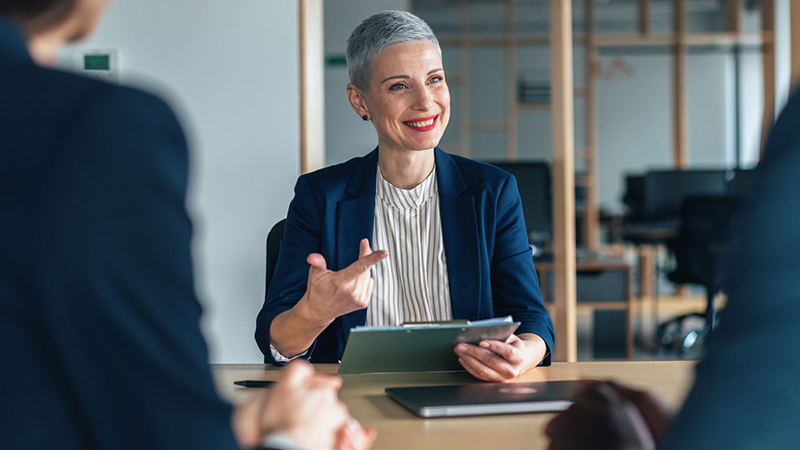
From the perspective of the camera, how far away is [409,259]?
184 cm

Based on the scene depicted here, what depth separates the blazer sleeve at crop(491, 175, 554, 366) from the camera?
1691 mm

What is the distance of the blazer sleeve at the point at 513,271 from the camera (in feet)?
5.55

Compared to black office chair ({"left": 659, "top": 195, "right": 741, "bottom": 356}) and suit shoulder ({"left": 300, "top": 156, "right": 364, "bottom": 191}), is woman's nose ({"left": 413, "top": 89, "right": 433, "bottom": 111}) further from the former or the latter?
black office chair ({"left": 659, "top": 195, "right": 741, "bottom": 356})

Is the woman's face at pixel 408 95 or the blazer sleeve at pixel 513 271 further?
the woman's face at pixel 408 95

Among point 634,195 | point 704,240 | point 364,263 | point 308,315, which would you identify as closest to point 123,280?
point 364,263

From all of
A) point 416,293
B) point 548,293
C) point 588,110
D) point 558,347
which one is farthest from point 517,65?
point 416,293

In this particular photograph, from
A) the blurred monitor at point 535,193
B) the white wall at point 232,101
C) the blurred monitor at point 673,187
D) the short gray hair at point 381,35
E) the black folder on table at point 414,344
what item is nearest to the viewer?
the black folder on table at point 414,344

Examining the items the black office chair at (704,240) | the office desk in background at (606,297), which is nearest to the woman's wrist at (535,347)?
the office desk in background at (606,297)

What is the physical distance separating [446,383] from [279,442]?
0.68 m

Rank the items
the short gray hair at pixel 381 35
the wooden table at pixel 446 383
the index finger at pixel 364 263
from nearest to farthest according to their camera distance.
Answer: the wooden table at pixel 446 383 < the index finger at pixel 364 263 < the short gray hair at pixel 381 35

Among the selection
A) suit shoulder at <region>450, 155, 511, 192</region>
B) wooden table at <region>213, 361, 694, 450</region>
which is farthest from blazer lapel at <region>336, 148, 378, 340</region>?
wooden table at <region>213, 361, 694, 450</region>

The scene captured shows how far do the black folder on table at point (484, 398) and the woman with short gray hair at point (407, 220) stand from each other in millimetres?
416

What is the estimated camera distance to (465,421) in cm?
104

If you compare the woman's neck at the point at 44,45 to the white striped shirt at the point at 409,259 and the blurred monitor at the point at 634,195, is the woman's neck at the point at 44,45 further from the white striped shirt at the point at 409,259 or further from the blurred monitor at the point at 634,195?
the blurred monitor at the point at 634,195
